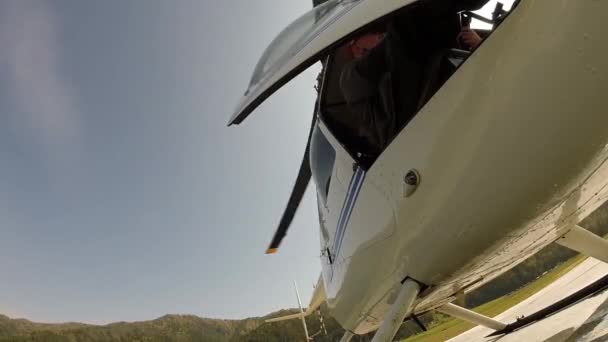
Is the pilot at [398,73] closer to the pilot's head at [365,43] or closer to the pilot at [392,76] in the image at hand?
the pilot at [392,76]

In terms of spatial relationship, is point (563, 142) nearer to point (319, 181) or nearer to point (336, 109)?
point (336, 109)

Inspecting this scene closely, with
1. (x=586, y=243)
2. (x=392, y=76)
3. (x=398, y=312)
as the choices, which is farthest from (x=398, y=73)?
→ (x=586, y=243)

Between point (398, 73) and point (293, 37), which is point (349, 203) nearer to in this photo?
point (398, 73)

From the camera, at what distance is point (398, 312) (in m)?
1.82

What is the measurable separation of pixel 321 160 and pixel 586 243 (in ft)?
7.30

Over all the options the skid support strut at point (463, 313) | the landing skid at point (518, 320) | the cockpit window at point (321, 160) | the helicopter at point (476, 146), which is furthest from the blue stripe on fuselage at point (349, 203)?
the skid support strut at point (463, 313)

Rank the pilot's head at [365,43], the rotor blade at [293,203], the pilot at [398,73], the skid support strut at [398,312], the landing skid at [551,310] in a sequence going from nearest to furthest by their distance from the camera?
1. the skid support strut at [398,312]
2. the pilot at [398,73]
3. the pilot's head at [365,43]
4. the landing skid at [551,310]
5. the rotor blade at [293,203]

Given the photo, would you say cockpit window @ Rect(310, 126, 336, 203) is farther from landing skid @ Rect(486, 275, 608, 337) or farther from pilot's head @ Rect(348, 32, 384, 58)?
landing skid @ Rect(486, 275, 608, 337)

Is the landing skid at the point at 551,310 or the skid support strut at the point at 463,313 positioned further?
the landing skid at the point at 551,310

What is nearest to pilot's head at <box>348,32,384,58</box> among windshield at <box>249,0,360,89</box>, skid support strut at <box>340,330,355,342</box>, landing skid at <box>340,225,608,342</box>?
windshield at <box>249,0,360,89</box>

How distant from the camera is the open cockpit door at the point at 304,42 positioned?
1.40m

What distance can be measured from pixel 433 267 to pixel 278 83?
3.84 feet

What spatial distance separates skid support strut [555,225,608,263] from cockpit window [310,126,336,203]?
1882 mm

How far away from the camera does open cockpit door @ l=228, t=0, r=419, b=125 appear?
1400mm
